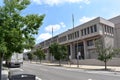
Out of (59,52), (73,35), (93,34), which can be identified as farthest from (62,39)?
(59,52)

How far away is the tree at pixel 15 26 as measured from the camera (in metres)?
13.5

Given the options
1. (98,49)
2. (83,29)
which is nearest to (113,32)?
(83,29)

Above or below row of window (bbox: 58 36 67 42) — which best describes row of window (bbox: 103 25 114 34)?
above

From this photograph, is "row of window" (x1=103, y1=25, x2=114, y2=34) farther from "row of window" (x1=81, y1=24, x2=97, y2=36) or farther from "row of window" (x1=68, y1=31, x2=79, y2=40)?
"row of window" (x1=68, y1=31, x2=79, y2=40)

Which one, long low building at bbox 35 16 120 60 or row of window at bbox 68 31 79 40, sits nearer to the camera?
long low building at bbox 35 16 120 60

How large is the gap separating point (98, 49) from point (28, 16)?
25.6 meters

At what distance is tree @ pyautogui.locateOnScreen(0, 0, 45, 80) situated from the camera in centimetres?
1353

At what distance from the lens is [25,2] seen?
1477 centimetres

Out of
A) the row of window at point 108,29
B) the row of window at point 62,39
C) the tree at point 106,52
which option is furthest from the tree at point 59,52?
the tree at point 106,52

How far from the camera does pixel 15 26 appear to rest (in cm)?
1405

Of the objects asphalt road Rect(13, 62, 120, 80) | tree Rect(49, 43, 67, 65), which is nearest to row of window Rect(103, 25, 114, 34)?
tree Rect(49, 43, 67, 65)

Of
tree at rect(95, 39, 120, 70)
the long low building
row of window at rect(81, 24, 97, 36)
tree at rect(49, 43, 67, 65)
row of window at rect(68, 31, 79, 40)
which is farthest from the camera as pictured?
row of window at rect(68, 31, 79, 40)

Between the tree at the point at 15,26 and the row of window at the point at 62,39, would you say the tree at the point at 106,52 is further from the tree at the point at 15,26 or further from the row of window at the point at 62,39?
the row of window at the point at 62,39

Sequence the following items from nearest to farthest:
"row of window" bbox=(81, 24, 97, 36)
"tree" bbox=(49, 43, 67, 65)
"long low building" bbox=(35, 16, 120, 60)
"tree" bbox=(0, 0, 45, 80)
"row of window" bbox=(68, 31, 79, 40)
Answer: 1. "tree" bbox=(0, 0, 45, 80)
2. "tree" bbox=(49, 43, 67, 65)
3. "long low building" bbox=(35, 16, 120, 60)
4. "row of window" bbox=(81, 24, 97, 36)
5. "row of window" bbox=(68, 31, 79, 40)
